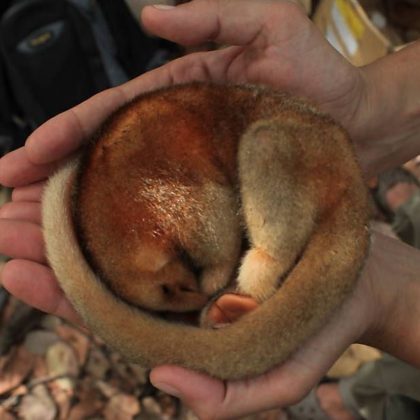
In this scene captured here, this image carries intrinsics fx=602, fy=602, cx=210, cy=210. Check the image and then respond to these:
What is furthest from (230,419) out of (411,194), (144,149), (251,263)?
(411,194)

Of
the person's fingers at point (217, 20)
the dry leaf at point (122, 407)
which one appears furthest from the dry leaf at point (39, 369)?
the person's fingers at point (217, 20)

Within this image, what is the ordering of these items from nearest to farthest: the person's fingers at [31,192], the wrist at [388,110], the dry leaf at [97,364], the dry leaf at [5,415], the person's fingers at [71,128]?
the person's fingers at [71,128] < the person's fingers at [31,192] < the wrist at [388,110] < the dry leaf at [5,415] < the dry leaf at [97,364]

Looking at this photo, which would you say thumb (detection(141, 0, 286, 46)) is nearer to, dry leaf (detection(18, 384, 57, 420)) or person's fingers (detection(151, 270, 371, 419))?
person's fingers (detection(151, 270, 371, 419))

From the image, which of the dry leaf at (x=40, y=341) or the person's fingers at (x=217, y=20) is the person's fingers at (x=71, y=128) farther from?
the dry leaf at (x=40, y=341)

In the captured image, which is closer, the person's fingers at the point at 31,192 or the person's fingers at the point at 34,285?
the person's fingers at the point at 34,285

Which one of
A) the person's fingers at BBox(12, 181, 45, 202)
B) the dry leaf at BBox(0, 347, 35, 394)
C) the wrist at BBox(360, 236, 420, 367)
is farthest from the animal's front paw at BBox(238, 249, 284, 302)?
the dry leaf at BBox(0, 347, 35, 394)

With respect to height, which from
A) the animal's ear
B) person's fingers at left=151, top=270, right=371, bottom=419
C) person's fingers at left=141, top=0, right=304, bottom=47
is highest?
person's fingers at left=141, top=0, right=304, bottom=47

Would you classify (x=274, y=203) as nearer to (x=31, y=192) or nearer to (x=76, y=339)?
(x=31, y=192)
